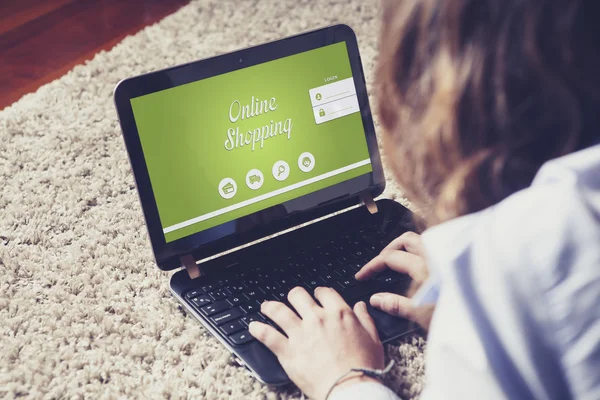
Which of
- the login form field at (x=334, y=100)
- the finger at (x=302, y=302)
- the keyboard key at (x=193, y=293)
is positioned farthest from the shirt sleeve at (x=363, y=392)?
the login form field at (x=334, y=100)

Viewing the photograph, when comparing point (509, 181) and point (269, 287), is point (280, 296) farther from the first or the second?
point (509, 181)

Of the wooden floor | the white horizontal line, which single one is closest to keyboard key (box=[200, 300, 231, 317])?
the white horizontal line

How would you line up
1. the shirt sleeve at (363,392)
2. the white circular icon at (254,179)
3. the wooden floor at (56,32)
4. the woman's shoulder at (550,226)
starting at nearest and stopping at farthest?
the woman's shoulder at (550,226)
the shirt sleeve at (363,392)
the white circular icon at (254,179)
the wooden floor at (56,32)

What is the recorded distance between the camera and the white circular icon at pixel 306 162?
0.82m

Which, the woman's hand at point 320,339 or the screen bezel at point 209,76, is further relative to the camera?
the screen bezel at point 209,76

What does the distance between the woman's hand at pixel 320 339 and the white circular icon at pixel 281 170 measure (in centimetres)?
16

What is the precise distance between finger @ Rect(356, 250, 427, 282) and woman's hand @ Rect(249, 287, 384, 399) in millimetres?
53

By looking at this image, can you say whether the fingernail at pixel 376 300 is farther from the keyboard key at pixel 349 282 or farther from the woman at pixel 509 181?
the woman at pixel 509 181

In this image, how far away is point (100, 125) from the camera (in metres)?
1.10

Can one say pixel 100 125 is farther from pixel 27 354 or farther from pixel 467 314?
pixel 467 314

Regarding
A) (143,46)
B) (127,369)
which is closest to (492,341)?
(127,369)

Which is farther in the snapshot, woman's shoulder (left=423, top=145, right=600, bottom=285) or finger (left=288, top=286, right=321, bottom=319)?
finger (left=288, top=286, right=321, bottom=319)

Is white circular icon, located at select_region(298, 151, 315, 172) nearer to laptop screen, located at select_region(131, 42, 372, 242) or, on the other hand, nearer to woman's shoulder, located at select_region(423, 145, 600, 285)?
laptop screen, located at select_region(131, 42, 372, 242)

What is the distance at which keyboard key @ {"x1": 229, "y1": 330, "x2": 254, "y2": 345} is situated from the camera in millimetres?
665
